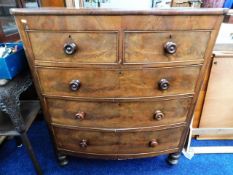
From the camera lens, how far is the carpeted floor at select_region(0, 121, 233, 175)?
1.30 metres

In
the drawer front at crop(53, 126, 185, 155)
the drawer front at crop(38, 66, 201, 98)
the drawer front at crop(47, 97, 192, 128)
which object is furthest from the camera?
the drawer front at crop(53, 126, 185, 155)

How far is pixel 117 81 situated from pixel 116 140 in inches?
16.3

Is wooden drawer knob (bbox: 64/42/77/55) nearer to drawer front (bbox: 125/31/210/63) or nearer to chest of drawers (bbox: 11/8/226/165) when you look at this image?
chest of drawers (bbox: 11/8/226/165)

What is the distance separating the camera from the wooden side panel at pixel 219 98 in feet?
3.99

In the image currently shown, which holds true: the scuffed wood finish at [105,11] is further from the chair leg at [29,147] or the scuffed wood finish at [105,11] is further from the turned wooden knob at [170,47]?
the chair leg at [29,147]

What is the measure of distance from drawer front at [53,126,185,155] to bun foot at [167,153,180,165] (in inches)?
5.5

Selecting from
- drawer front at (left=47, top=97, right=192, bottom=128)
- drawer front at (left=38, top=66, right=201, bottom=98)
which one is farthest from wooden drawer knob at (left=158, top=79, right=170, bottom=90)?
drawer front at (left=47, top=97, right=192, bottom=128)

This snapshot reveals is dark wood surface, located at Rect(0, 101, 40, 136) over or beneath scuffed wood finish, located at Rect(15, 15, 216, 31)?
beneath

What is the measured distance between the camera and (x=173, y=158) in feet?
4.27

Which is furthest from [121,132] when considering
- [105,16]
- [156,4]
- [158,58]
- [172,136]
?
[156,4]

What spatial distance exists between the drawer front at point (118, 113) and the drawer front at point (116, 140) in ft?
0.22

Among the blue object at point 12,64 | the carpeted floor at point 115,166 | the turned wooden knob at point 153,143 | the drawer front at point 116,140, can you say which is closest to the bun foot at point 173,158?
the carpeted floor at point 115,166

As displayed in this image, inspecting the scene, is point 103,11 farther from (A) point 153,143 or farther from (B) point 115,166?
(B) point 115,166

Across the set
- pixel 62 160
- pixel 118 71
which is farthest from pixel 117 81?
pixel 62 160
